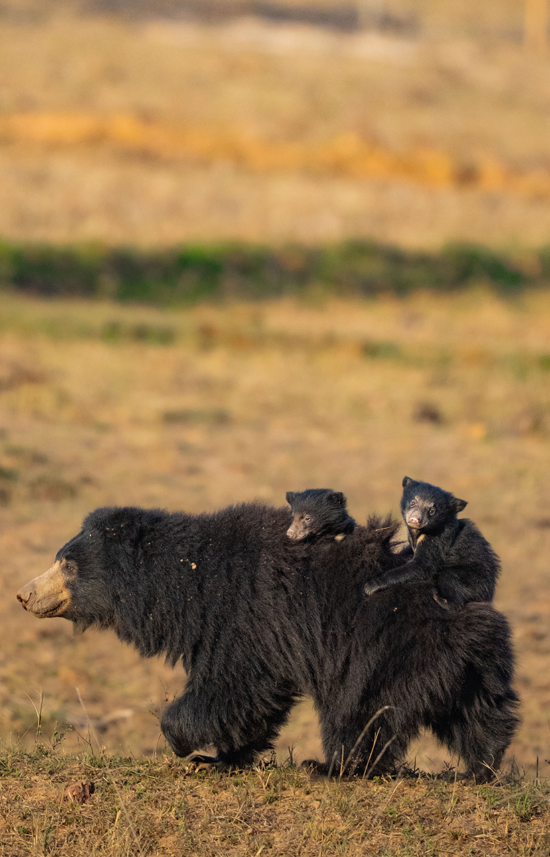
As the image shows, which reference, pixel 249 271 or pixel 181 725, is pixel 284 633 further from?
pixel 249 271

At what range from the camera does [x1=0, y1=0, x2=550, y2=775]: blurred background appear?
954 cm

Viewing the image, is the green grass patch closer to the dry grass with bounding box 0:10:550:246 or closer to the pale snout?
the dry grass with bounding box 0:10:550:246

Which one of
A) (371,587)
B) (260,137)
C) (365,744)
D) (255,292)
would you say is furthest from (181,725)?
(260,137)

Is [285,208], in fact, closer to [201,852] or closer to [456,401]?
[456,401]

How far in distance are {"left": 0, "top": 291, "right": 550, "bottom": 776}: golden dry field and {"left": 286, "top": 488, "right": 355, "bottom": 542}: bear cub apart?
6.20ft

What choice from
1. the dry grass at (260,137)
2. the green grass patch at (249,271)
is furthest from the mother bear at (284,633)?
the dry grass at (260,137)

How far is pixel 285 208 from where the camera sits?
26.1 metres

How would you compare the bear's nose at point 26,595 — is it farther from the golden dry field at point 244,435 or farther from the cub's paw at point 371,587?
the cub's paw at point 371,587

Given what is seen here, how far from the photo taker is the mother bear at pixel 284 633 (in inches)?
176

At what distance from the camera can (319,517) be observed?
4.65 meters

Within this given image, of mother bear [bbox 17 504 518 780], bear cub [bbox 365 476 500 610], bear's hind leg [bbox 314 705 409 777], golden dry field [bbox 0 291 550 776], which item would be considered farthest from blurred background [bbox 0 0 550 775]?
bear cub [bbox 365 476 500 610]

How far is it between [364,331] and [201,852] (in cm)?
1574

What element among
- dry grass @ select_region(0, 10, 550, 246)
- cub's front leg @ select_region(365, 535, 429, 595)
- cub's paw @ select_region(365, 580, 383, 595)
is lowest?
cub's paw @ select_region(365, 580, 383, 595)

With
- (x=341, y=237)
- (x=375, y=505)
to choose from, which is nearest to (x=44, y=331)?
(x=375, y=505)
